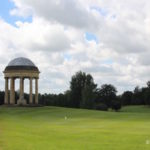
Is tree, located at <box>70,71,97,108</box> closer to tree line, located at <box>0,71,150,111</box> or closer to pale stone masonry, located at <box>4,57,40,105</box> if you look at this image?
tree line, located at <box>0,71,150,111</box>

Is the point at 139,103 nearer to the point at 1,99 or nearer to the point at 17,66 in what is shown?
the point at 1,99

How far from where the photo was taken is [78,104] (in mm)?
124438

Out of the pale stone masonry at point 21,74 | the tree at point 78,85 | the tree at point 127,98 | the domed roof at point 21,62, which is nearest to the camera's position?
the pale stone masonry at point 21,74

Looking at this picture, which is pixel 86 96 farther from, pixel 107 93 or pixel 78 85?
pixel 107 93

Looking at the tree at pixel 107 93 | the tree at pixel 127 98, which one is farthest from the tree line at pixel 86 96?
the tree at pixel 127 98

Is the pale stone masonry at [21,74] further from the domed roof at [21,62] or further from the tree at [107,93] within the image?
the tree at [107,93]

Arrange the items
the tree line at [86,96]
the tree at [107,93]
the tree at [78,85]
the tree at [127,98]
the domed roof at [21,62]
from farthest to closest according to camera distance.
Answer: the tree at [127,98]
the tree at [107,93]
the tree at [78,85]
the tree line at [86,96]
the domed roof at [21,62]

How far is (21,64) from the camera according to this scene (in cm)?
10194

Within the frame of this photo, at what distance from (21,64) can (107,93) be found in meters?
47.0

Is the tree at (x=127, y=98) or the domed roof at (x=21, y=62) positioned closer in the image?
the domed roof at (x=21, y=62)

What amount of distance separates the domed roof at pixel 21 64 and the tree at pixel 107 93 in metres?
40.2

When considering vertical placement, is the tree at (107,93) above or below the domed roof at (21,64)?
below

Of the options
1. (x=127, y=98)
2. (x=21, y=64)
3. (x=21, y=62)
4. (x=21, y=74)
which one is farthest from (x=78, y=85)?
(x=127, y=98)

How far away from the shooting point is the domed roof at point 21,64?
10071 cm
